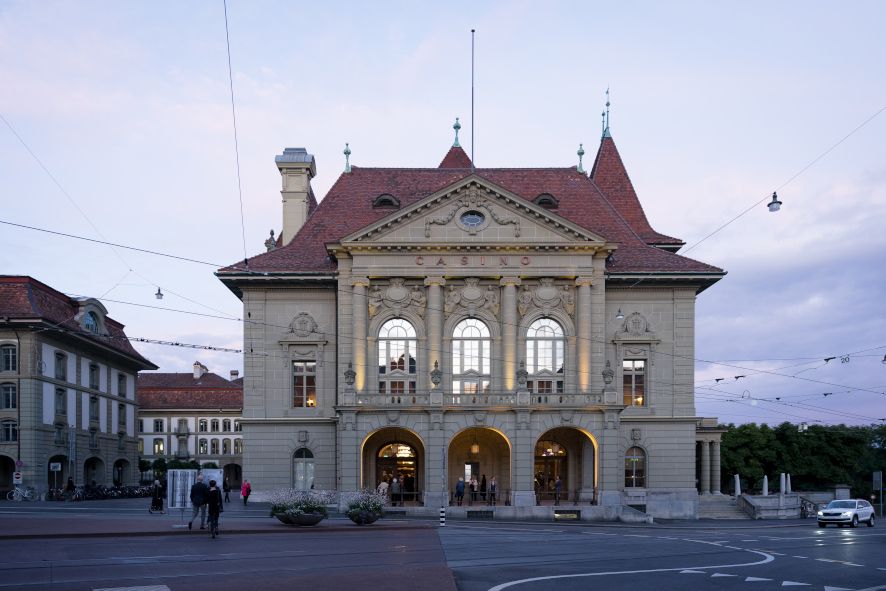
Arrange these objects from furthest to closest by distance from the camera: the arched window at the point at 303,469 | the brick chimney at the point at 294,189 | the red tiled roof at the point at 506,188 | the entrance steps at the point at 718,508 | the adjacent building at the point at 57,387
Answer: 1. the brick chimney at the point at 294,189
2. the adjacent building at the point at 57,387
3. the entrance steps at the point at 718,508
4. the red tiled roof at the point at 506,188
5. the arched window at the point at 303,469

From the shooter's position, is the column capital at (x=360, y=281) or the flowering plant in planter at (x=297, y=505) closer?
the flowering plant in planter at (x=297, y=505)

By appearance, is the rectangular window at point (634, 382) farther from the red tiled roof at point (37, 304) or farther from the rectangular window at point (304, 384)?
the red tiled roof at point (37, 304)

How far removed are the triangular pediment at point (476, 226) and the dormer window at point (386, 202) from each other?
5.82m

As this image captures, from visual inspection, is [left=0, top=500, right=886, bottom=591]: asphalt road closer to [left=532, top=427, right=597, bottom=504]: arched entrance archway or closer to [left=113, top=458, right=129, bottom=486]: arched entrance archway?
[left=532, top=427, right=597, bottom=504]: arched entrance archway

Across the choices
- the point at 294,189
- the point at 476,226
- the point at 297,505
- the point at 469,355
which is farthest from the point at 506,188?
the point at 297,505

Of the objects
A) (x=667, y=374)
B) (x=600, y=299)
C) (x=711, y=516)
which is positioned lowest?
(x=711, y=516)

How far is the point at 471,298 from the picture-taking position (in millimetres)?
53906

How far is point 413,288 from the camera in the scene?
54.0 meters

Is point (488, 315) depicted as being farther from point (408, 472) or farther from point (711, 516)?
point (711, 516)

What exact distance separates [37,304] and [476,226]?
30887mm

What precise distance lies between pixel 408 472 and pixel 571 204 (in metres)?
18.5

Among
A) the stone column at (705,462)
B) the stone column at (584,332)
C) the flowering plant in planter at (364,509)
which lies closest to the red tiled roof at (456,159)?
the stone column at (584,332)

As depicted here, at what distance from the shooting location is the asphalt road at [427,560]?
1983cm

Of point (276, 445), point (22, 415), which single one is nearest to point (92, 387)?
point (22, 415)
